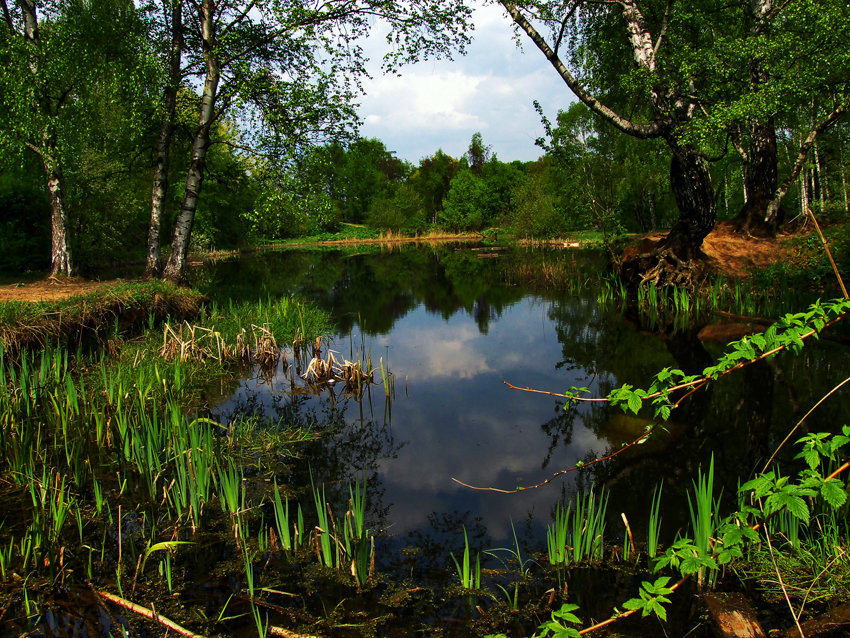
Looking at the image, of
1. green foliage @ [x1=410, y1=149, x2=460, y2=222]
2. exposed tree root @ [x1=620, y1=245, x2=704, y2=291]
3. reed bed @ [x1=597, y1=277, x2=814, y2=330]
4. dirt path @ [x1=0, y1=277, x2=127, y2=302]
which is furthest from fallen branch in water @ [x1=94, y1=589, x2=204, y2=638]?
green foliage @ [x1=410, y1=149, x2=460, y2=222]

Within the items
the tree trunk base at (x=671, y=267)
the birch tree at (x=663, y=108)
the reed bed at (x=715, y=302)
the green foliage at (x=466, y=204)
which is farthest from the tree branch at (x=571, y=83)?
the green foliage at (x=466, y=204)

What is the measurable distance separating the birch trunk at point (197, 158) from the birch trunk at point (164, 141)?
98 cm

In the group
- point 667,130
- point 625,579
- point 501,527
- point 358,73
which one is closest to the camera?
point 625,579

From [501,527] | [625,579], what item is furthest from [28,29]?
[625,579]

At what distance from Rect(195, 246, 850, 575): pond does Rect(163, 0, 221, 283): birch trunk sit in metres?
5.25

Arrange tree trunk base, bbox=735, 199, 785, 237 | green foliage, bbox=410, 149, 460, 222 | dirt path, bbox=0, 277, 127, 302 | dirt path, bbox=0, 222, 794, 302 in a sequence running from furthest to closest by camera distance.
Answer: green foliage, bbox=410, 149, 460, 222 < tree trunk base, bbox=735, 199, 785, 237 < dirt path, bbox=0, 222, 794, 302 < dirt path, bbox=0, 277, 127, 302

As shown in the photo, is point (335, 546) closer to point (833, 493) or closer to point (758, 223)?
point (833, 493)

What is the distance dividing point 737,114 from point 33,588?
45.4ft

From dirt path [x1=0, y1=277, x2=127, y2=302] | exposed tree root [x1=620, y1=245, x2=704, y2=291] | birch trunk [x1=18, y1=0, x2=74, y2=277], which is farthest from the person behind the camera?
exposed tree root [x1=620, y1=245, x2=704, y2=291]

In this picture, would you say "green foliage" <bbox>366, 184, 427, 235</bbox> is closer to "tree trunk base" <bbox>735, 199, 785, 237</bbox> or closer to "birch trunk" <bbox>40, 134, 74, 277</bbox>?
"birch trunk" <bbox>40, 134, 74, 277</bbox>

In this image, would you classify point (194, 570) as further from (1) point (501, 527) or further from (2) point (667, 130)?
(2) point (667, 130)

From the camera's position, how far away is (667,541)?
14.4 feet

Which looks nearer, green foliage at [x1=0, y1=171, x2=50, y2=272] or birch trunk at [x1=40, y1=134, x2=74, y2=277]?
birch trunk at [x1=40, y1=134, x2=74, y2=277]

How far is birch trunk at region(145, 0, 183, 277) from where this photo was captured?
15836mm
